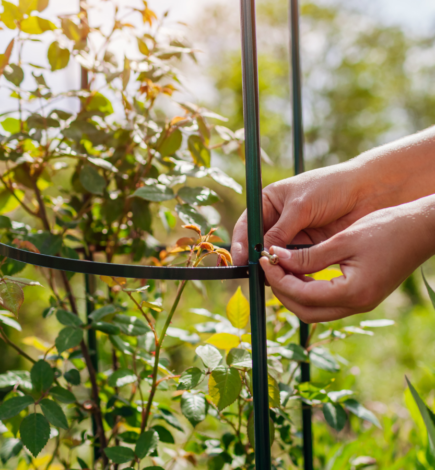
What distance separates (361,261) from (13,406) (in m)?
0.48

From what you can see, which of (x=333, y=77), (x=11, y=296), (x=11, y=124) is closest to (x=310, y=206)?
(x=11, y=296)

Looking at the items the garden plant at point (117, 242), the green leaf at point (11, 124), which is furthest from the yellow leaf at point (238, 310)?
the green leaf at point (11, 124)

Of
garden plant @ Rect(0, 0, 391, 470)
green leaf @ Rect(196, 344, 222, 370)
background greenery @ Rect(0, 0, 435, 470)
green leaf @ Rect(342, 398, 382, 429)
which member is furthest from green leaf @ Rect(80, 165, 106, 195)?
background greenery @ Rect(0, 0, 435, 470)

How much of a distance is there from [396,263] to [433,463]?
77 cm

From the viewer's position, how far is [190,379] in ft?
1.63

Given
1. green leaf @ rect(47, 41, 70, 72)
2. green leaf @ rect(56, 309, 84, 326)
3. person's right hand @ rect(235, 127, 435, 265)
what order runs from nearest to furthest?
1. person's right hand @ rect(235, 127, 435, 265)
2. green leaf @ rect(56, 309, 84, 326)
3. green leaf @ rect(47, 41, 70, 72)

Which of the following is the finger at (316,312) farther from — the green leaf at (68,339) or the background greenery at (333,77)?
the background greenery at (333,77)

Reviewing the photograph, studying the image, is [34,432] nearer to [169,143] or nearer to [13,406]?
[13,406]

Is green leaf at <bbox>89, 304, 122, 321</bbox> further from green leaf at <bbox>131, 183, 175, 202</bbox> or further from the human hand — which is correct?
the human hand

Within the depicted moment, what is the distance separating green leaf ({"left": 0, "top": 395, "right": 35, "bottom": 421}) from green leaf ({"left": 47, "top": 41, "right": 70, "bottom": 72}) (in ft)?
1.75

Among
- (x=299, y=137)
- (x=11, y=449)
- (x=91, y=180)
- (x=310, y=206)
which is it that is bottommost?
(x=11, y=449)

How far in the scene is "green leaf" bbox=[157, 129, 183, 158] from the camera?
712 millimetres

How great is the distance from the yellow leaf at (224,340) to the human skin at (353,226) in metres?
0.15

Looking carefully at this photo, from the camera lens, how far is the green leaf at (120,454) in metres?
0.59
